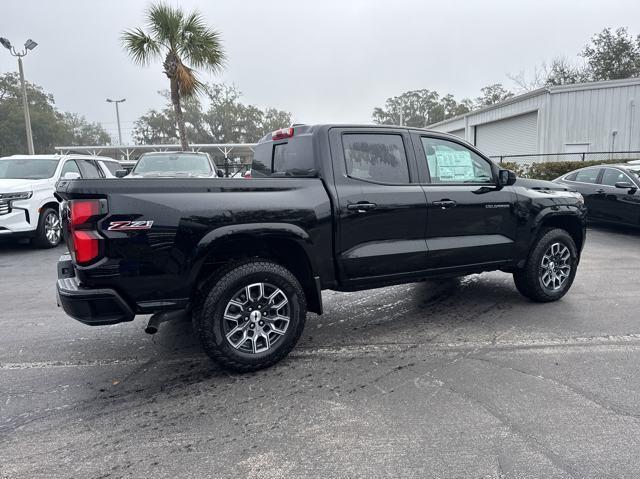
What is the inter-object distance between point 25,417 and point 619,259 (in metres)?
8.45

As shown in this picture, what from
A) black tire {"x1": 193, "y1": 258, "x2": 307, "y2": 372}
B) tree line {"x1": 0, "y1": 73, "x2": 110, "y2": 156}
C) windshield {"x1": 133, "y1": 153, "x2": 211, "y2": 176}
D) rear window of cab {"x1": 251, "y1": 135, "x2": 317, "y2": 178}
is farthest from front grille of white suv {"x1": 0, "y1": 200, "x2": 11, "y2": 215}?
tree line {"x1": 0, "y1": 73, "x2": 110, "y2": 156}

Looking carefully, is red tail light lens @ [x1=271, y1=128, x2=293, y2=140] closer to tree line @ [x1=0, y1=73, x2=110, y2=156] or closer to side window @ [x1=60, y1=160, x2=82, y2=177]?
side window @ [x1=60, y1=160, x2=82, y2=177]

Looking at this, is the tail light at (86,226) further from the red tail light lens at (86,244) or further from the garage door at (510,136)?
the garage door at (510,136)

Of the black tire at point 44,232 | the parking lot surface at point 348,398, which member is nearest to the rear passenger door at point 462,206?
the parking lot surface at point 348,398

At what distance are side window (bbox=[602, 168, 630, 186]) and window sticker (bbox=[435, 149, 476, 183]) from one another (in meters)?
6.70

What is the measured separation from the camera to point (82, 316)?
309cm

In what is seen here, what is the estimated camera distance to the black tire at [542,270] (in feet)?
16.5

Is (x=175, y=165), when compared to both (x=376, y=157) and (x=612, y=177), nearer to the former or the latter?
(x=376, y=157)

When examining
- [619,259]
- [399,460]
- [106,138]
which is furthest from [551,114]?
[106,138]

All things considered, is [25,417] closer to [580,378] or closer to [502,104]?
[580,378]

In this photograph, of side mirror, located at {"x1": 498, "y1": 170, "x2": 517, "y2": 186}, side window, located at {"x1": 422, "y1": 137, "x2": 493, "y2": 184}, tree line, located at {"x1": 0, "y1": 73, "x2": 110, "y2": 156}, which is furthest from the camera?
tree line, located at {"x1": 0, "y1": 73, "x2": 110, "y2": 156}

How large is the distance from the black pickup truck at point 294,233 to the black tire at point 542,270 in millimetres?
17

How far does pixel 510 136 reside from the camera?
2331 cm

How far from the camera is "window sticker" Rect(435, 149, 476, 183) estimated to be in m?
4.50
